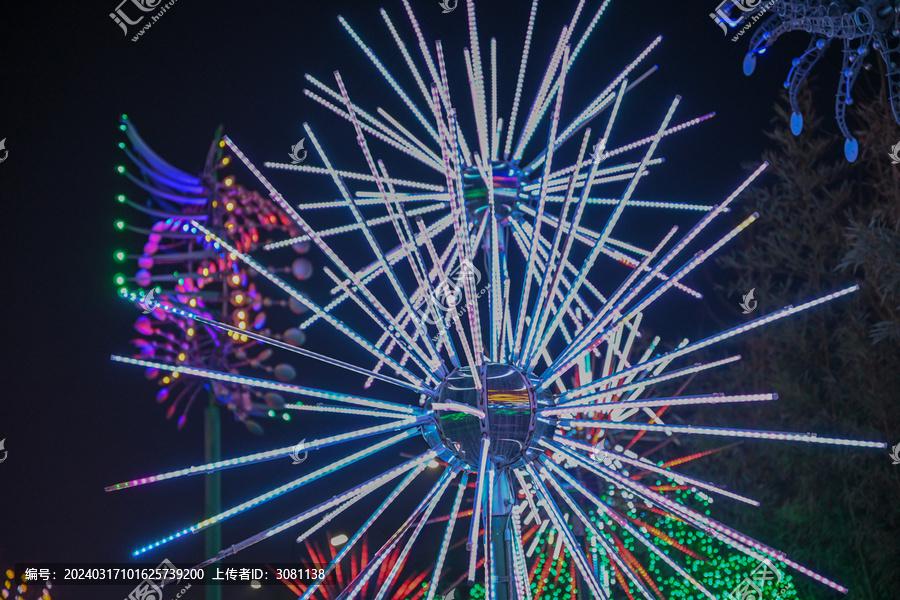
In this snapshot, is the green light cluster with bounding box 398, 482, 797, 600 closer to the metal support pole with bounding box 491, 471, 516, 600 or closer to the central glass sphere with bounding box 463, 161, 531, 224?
the central glass sphere with bounding box 463, 161, 531, 224

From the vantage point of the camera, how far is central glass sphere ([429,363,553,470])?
12.1ft

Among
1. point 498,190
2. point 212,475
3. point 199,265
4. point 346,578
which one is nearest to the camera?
point 498,190

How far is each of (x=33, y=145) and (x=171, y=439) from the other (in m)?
3.88

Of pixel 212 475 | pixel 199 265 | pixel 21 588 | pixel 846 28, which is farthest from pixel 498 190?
pixel 21 588

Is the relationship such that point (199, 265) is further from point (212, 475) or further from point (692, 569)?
point (692, 569)

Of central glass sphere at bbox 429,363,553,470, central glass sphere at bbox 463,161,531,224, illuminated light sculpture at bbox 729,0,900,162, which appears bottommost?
central glass sphere at bbox 429,363,553,470

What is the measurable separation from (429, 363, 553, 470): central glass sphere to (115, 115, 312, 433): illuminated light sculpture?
6.64 metres

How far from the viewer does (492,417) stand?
368cm

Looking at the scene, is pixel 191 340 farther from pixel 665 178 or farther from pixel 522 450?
pixel 522 450

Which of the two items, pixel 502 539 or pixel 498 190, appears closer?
pixel 502 539

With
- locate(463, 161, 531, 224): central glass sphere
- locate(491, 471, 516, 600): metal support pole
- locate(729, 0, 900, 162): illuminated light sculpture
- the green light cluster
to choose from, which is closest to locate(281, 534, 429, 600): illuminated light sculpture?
the green light cluster

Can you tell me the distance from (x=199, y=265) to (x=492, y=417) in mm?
7839

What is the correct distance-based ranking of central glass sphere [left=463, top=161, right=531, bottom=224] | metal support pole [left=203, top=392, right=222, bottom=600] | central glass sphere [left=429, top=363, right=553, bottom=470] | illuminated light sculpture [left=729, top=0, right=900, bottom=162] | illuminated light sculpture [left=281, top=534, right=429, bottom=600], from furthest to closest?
illuminated light sculpture [left=281, top=534, right=429, bottom=600] < metal support pole [left=203, top=392, right=222, bottom=600] < illuminated light sculpture [left=729, top=0, right=900, bottom=162] < central glass sphere [left=463, top=161, right=531, bottom=224] < central glass sphere [left=429, top=363, right=553, bottom=470]

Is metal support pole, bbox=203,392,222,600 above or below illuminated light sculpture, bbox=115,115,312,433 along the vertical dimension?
below
